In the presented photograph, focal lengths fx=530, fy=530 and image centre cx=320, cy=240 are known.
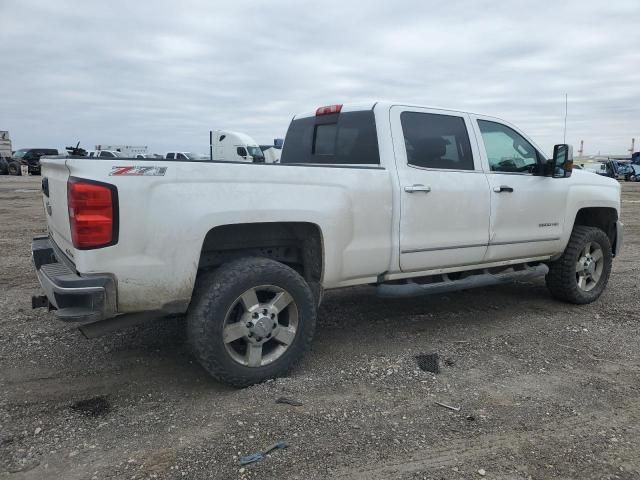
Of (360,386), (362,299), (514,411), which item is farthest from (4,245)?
(514,411)

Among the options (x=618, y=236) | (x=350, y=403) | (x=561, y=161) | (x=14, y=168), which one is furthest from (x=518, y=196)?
(x=14, y=168)

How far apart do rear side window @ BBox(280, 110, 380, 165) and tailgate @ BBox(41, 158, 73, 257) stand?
2235 millimetres

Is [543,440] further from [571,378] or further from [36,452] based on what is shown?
[36,452]

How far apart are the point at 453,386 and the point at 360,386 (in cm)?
65

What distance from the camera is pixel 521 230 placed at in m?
5.05

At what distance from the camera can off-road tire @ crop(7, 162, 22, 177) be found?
35.8 metres

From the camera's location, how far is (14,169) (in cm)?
3600

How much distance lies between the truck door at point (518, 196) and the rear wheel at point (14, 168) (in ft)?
A: 125

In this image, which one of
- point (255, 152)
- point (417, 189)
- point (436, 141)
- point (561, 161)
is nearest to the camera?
point (417, 189)

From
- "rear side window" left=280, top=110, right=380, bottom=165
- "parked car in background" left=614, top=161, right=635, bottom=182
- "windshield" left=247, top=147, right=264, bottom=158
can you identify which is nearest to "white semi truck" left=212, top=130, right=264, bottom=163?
"windshield" left=247, top=147, right=264, bottom=158

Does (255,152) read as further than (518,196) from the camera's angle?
Yes

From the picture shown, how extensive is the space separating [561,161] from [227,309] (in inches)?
142

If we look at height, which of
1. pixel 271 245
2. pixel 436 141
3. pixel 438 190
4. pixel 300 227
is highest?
pixel 436 141

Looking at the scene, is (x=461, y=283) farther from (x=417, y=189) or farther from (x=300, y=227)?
(x=300, y=227)
